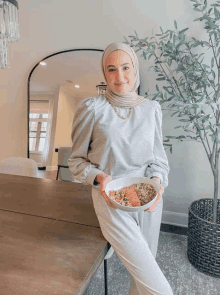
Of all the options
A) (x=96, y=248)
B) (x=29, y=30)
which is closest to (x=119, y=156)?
(x=96, y=248)

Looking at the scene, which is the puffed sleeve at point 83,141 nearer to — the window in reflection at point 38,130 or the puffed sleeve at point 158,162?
the puffed sleeve at point 158,162

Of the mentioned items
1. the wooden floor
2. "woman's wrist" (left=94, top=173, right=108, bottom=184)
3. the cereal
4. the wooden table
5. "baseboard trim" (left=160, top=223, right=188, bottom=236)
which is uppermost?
"woman's wrist" (left=94, top=173, right=108, bottom=184)

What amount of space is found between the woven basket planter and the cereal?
1081 millimetres

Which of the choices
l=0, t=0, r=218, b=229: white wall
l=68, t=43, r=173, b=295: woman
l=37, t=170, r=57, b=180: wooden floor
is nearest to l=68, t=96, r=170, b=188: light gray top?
l=68, t=43, r=173, b=295: woman

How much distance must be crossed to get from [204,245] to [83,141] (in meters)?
1.35

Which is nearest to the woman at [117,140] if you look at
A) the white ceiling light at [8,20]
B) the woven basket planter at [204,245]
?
the white ceiling light at [8,20]

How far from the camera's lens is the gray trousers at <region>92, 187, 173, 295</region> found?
71 cm

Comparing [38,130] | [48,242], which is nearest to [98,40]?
[38,130]

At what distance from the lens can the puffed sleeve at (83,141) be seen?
868mm

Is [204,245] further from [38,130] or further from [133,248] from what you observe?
Answer: [38,130]

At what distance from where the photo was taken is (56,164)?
2592 millimetres

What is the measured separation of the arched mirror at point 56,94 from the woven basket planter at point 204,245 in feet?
5.15

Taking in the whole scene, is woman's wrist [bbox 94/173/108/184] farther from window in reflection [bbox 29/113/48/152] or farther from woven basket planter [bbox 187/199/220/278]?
window in reflection [bbox 29/113/48/152]

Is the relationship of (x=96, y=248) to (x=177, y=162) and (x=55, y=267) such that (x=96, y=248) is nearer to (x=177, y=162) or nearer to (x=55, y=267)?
(x=55, y=267)
